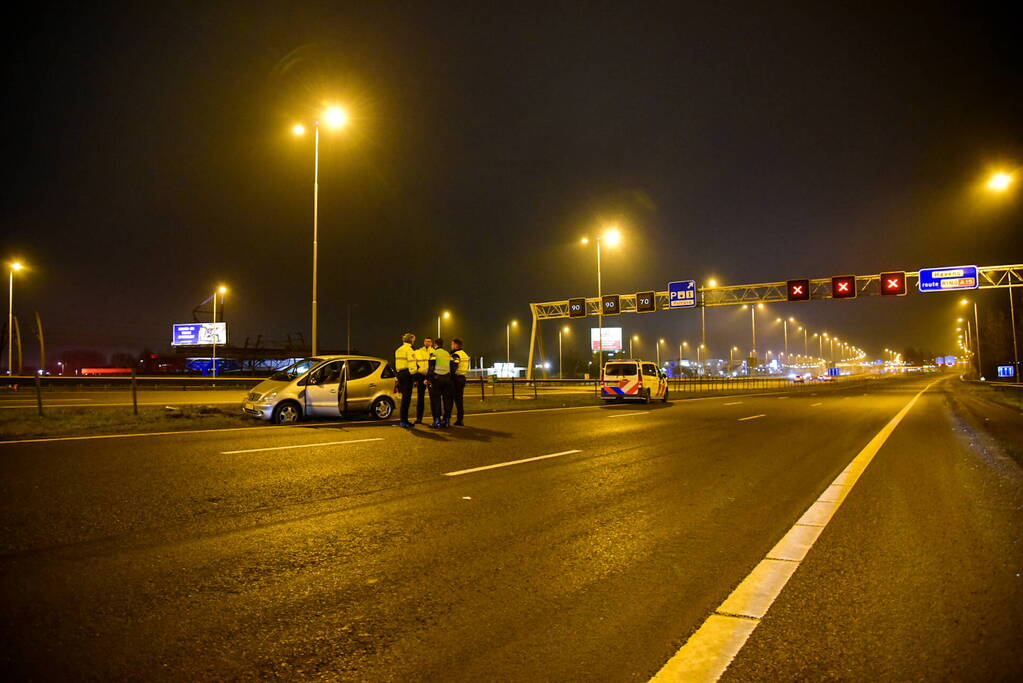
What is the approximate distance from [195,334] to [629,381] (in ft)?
200

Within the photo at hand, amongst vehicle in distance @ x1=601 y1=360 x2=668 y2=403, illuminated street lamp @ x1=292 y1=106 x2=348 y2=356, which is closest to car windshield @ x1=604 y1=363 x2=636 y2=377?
vehicle in distance @ x1=601 y1=360 x2=668 y2=403

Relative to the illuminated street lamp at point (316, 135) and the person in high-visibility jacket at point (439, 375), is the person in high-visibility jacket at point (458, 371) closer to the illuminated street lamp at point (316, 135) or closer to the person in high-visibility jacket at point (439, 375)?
the person in high-visibility jacket at point (439, 375)

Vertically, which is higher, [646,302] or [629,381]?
[646,302]

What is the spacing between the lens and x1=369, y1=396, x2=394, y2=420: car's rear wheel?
14062 millimetres

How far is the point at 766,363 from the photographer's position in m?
140

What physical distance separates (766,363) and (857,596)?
490 ft

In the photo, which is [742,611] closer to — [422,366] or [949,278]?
[422,366]

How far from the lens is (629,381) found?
2470 cm

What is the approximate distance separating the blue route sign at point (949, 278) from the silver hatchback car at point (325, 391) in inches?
1313

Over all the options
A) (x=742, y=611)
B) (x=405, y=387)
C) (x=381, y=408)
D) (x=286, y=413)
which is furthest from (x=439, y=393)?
(x=742, y=611)

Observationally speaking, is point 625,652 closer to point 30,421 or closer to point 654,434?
point 654,434

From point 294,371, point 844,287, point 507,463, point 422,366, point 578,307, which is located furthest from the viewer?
point 578,307

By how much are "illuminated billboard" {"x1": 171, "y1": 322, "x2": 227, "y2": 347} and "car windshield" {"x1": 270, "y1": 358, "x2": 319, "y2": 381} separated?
59267 mm

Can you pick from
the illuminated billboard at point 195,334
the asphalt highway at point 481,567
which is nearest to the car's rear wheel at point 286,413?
the asphalt highway at point 481,567
